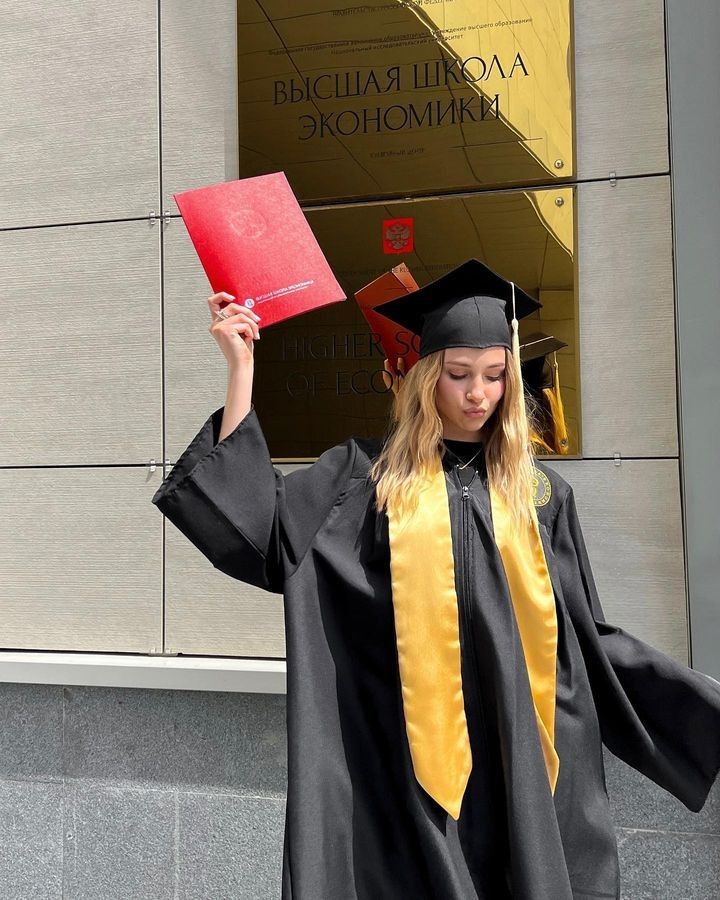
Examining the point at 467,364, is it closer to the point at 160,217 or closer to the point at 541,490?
the point at 541,490

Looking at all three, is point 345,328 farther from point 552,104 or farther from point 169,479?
point 169,479


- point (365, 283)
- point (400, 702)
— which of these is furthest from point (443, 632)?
point (365, 283)

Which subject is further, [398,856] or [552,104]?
[552,104]

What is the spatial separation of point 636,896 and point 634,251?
218cm

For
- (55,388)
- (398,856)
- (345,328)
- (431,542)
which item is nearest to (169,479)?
(431,542)

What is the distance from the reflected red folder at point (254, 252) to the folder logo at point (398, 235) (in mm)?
1007

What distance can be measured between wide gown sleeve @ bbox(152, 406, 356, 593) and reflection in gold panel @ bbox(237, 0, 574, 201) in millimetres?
1511

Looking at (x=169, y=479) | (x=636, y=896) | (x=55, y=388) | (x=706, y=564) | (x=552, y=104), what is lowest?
(x=636, y=896)

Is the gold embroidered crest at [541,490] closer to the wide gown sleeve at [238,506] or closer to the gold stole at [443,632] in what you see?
the gold stole at [443,632]

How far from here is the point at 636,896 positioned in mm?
3094

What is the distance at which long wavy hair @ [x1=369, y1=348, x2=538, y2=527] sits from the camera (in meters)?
2.37

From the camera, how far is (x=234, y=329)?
232cm

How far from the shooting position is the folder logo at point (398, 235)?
133 inches

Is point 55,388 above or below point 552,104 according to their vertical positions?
below
